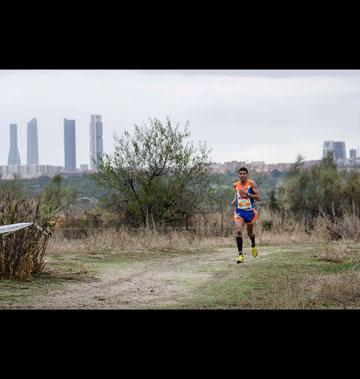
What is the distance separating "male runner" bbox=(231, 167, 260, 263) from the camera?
39.7ft

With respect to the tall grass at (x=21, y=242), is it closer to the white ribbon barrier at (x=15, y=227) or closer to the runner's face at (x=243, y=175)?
the white ribbon barrier at (x=15, y=227)

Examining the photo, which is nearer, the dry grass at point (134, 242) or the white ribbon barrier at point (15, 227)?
the white ribbon barrier at point (15, 227)

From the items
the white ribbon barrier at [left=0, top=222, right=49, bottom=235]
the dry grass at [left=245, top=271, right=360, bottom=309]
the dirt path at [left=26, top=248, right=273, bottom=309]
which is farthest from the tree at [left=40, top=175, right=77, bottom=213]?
the dry grass at [left=245, top=271, right=360, bottom=309]

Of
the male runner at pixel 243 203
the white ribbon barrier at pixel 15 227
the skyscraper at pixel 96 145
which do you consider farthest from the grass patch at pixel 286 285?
the skyscraper at pixel 96 145

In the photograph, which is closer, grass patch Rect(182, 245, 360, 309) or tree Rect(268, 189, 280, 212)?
grass patch Rect(182, 245, 360, 309)

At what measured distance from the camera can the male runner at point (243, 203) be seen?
1210 cm

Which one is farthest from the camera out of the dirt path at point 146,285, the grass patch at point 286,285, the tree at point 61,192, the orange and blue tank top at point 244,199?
the tree at point 61,192

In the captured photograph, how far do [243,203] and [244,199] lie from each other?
0.52ft

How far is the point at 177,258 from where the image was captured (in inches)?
542

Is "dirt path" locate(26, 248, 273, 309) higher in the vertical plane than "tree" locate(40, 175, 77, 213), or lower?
lower

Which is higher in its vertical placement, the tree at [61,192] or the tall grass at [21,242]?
the tree at [61,192]

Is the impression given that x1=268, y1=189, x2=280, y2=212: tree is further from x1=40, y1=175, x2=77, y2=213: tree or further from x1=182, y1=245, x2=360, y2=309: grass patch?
x1=182, y1=245, x2=360, y2=309: grass patch

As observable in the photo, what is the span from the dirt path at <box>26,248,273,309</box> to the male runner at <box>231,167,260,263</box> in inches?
15.6
